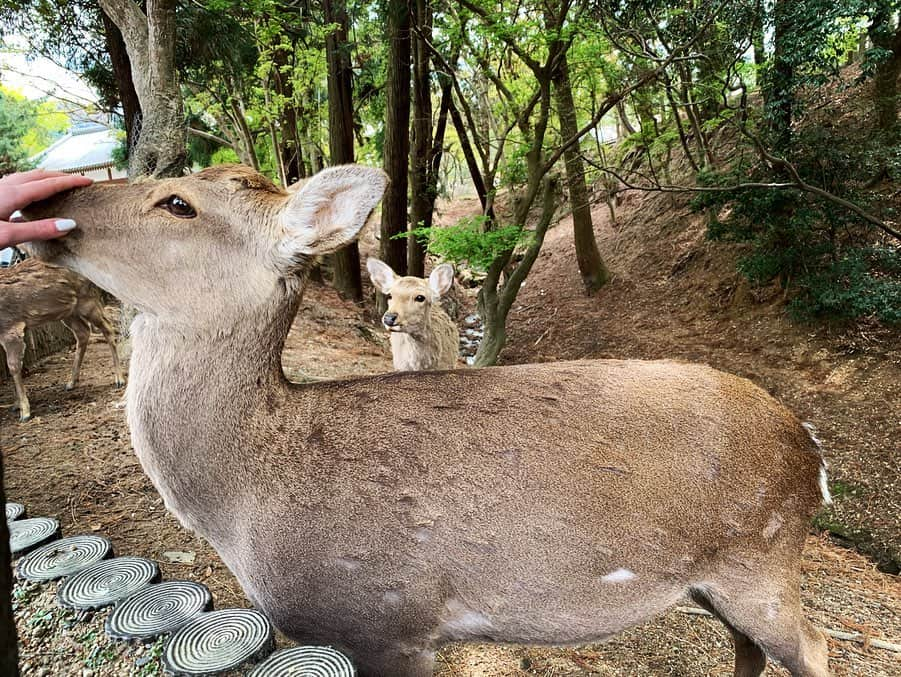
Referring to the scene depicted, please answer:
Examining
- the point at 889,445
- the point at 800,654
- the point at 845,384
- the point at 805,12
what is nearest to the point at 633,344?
the point at 845,384

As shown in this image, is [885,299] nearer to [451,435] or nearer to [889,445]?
[889,445]

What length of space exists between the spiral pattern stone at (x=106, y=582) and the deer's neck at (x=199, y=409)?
78 centimetres

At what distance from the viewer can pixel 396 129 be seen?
1045 cm

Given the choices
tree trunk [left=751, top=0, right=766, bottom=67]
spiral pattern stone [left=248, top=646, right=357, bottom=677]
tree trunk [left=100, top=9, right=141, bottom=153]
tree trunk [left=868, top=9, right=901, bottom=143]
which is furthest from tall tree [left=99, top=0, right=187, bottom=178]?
tree trunk [left=868, top=9, right=901, bottom=143]

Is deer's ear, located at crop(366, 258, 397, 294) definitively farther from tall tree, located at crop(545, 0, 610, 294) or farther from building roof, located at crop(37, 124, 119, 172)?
building roof, located at crop(37, 124, 119, 172)

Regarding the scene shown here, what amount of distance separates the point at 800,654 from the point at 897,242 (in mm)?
7425

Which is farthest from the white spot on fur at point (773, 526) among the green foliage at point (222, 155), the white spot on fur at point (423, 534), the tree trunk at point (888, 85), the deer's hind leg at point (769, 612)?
the green foliage at point (222, 155)

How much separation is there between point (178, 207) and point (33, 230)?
1.39 feet

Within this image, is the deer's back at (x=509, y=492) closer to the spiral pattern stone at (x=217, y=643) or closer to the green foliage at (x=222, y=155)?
the spiral pattern stone at (x=217, y=643)

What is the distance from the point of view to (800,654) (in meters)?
2.09

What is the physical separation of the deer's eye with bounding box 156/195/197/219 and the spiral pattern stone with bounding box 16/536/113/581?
1.78 m

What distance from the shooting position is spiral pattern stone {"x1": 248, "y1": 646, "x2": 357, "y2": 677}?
178 cm

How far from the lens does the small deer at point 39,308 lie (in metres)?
5.58

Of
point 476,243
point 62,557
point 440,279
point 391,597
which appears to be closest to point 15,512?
point 62,557
